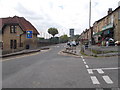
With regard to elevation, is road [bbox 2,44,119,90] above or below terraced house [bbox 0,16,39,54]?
below

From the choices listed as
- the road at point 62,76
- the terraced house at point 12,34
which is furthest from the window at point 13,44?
the road at point 62,76

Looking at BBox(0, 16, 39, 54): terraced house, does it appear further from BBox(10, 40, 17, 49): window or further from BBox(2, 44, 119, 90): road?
BBox(2, 44, 119, 90): road

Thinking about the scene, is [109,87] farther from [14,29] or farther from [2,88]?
[14,29]

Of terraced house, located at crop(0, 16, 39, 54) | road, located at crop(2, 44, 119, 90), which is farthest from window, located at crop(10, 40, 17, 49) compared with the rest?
road, located at crop(2, 44, 119, 90)

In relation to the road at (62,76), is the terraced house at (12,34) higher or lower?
higher

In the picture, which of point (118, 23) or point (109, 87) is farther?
point (118, 23)

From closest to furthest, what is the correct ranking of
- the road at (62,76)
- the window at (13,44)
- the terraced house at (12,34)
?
1. the road at (62,76)
2. the terraced house at (12,34)
3. the window at (13,44)

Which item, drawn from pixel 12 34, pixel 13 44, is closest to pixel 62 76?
pixel 13 44

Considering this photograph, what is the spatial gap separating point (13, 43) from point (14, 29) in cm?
366

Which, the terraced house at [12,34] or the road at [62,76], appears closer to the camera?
the road at [62,76]

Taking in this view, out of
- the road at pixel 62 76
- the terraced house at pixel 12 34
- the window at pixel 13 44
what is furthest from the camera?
the window at pixel 13 44

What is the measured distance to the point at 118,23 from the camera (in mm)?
21297

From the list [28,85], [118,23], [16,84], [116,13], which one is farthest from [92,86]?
[116,13]

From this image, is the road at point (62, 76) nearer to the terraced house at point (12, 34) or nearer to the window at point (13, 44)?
the terraced house at point (12, 34)
